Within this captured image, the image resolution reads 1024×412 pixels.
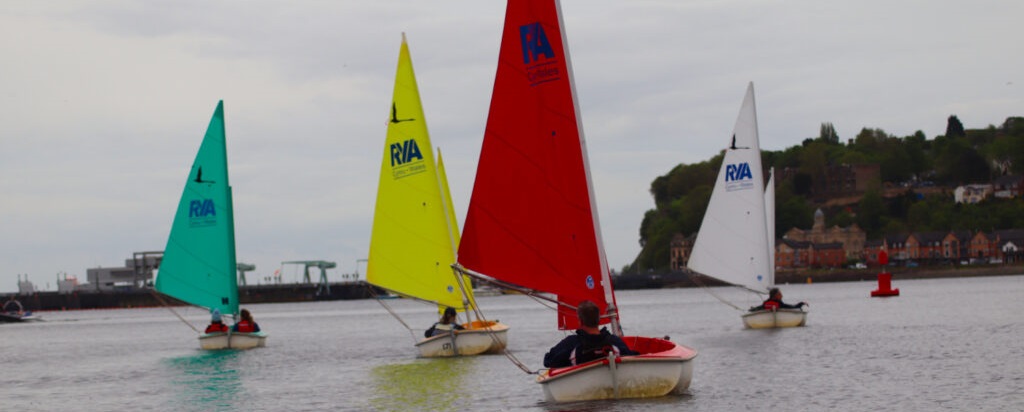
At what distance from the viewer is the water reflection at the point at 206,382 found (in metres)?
31.6

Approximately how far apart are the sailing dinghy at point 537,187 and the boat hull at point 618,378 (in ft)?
2.78

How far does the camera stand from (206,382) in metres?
38.1

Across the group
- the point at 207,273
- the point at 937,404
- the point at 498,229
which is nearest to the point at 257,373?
the point at 207,273

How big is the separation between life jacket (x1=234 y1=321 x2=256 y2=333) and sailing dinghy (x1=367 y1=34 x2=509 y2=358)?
10.8m

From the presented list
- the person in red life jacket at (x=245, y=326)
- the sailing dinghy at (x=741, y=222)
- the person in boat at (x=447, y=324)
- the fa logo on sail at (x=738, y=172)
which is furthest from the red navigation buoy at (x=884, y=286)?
the person in boat at (x=447, y=324)

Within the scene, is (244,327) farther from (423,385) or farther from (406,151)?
(423,385)

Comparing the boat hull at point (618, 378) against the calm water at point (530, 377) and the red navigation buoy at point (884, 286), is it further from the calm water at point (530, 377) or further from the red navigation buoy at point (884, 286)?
the red navigation buoy at point (884, 286)

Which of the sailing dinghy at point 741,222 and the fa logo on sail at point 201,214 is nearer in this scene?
the fa logo on sail at point 201,214

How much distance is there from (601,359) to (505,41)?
20.5 feet

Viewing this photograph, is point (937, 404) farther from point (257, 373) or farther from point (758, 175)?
point (758, 175)

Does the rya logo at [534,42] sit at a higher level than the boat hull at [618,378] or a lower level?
higher

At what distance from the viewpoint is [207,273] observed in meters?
51.9

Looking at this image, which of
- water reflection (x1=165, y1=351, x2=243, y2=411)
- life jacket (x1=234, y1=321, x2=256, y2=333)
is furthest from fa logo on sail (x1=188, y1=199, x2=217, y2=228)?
water reflection (x1=165, y1=351, x2=243, y2=411)

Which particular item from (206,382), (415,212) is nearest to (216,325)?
(415,212)
